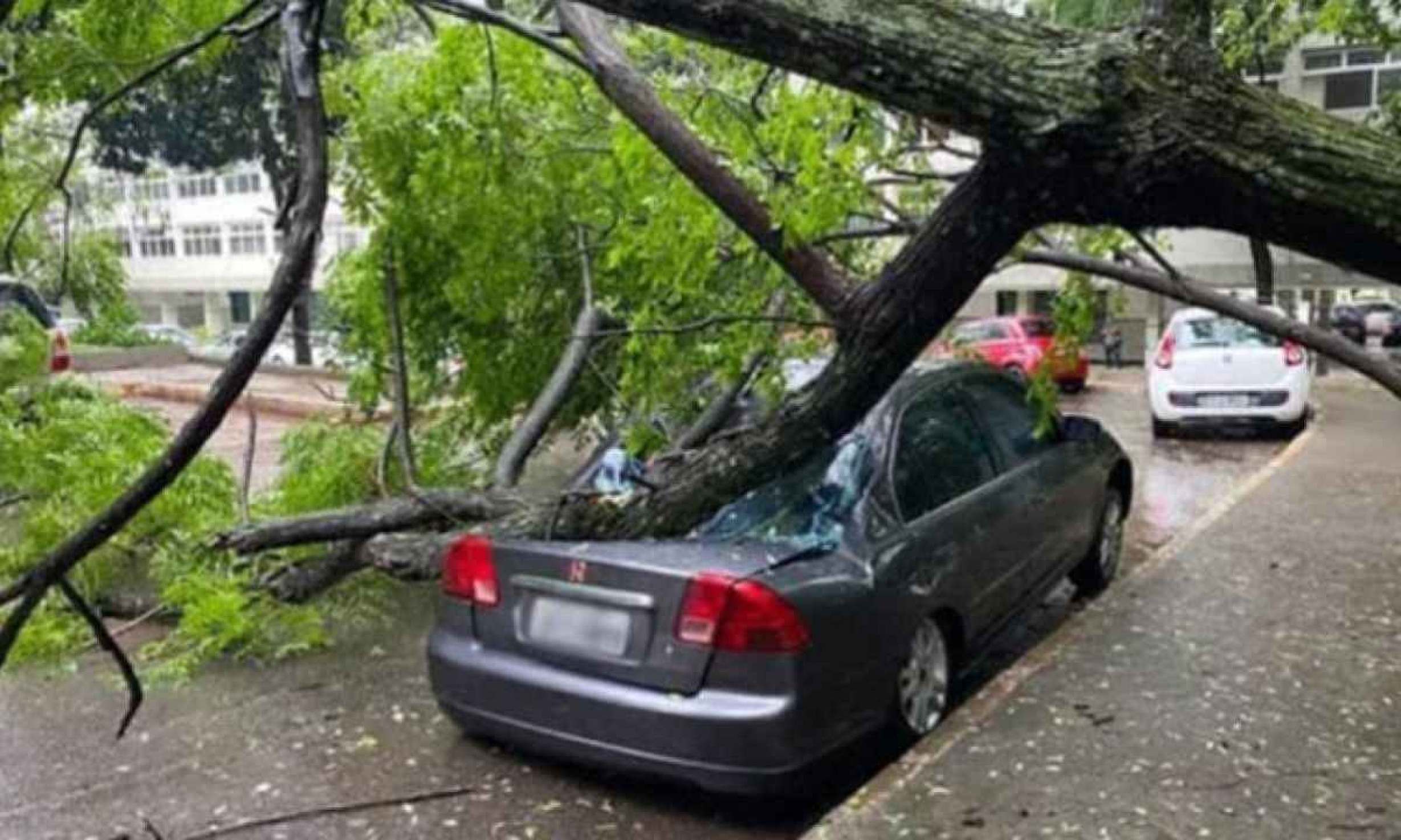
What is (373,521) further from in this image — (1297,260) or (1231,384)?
(1297,260)

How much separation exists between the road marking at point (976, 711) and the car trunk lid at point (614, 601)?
0.68 m

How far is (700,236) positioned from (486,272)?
8.10 feet

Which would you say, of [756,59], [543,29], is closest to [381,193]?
[543,29]

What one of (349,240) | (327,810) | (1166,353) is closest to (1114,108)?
(327,810)

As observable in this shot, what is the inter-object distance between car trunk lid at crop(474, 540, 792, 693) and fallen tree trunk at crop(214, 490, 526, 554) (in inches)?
58.1

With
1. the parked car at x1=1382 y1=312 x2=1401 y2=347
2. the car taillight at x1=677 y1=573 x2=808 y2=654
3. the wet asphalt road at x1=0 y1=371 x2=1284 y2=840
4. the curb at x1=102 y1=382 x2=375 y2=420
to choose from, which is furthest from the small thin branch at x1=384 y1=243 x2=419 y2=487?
the parked car at x1=1382 y1=312 x2=1401 y2=347

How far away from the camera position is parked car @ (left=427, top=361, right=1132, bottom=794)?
3.90 meters

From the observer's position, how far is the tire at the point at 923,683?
4512mm

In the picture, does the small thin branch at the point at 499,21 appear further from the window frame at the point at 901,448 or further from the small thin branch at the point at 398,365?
the small thin branch at the point at 398,365

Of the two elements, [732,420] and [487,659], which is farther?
[732,420]

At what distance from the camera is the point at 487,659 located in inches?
175

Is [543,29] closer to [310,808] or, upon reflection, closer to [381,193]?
[381,193]

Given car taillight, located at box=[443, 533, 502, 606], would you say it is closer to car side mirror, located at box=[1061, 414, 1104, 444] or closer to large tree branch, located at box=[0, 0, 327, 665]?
large tree branch, located at box=[0, 0, 327, 665]

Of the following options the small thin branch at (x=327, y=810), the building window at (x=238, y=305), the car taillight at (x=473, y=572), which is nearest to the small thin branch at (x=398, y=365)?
the car taillight at (x=473, y=572)
